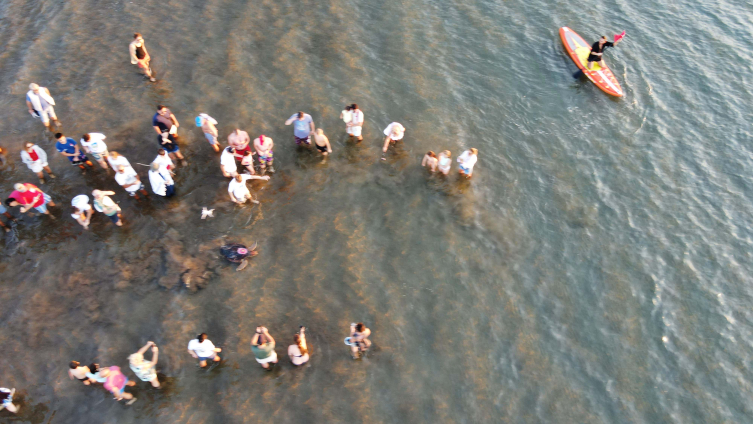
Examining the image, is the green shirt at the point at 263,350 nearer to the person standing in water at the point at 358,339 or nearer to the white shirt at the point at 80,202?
the person standing in water at the point at 358,339

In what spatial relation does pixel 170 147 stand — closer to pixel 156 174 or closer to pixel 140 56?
pixel 156 174

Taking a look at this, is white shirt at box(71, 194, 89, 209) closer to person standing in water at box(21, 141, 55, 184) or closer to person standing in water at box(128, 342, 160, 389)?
person standing in water at box(21, 141, 55, 184)

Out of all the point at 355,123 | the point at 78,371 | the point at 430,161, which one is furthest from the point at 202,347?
the point at 430,161

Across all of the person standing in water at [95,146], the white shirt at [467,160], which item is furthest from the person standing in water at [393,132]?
the person standing in water at [95,146]

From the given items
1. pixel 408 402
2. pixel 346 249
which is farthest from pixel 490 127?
pixel 408 402

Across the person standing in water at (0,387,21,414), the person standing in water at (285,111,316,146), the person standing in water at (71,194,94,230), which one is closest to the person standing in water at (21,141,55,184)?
the person standing in water at (71,194,94,230)

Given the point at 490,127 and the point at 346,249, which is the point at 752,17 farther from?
the point at 346,249
